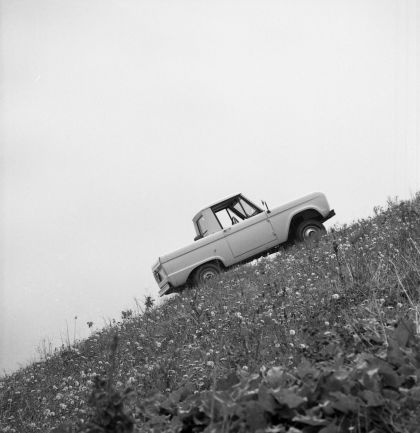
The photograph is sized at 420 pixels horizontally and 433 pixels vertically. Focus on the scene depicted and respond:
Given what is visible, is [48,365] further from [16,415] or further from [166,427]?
[166,427]

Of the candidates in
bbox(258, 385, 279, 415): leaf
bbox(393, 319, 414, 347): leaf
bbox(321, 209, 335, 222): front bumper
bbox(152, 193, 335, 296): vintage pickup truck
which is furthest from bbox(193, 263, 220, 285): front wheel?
bbox(258, 385, 279, 415): leaf

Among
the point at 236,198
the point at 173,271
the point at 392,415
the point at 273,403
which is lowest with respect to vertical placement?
the point at 392,415

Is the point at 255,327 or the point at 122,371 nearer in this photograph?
the point at 255,327

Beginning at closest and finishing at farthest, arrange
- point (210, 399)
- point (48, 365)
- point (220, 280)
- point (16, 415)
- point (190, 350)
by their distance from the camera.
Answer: point (210, 399), point (190, 350), point (16, 415), point (48, 365), point (220, 280)

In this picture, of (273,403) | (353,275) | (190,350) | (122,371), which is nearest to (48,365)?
(122,371)

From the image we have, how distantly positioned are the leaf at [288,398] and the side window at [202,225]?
10.8 m

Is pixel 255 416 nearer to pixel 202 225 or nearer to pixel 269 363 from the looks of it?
pixel 269 363

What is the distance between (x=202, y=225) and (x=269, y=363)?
386 inches

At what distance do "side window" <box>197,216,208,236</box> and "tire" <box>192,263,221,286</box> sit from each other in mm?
1177

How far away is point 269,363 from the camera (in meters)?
3.54

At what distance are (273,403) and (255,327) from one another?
2.64 meters

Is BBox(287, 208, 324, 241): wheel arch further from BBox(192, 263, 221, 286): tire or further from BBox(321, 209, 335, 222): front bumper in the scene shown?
BBox(192, 263, 221, 286): tire

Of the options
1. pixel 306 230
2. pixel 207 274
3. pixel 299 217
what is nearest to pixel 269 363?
pixel 207 274

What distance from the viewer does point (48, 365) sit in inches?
341
